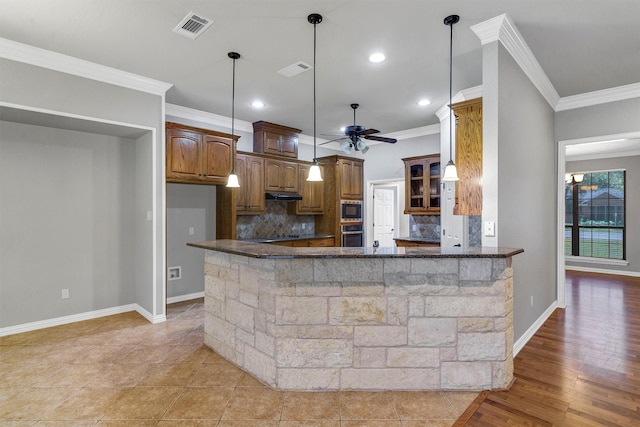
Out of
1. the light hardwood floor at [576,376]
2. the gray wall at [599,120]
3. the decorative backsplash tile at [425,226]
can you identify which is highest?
the gray wall at [599,120]

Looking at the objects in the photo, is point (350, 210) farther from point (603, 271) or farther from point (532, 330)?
point (603, 271)

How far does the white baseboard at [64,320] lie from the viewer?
11.9ft

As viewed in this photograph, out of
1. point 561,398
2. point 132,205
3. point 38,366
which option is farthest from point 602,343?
point 132,205

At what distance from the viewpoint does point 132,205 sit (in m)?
4.48

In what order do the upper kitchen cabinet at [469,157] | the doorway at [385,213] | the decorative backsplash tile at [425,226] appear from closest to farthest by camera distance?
1. the upper kitchen cabinet at [469,157]
2. the decorative backsplash tile at [425,226]
3. the doorway at [385,213]

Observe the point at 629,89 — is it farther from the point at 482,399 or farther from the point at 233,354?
the point at 233,354

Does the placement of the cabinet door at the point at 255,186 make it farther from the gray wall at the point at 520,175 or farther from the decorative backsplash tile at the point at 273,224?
the gray wall at the point at 520,175

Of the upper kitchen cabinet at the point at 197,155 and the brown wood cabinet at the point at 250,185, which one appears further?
the brown wood cabinet at the point at 250,185

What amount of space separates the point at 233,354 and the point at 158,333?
128cm

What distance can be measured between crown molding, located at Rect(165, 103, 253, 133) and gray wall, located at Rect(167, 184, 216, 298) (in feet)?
3.32

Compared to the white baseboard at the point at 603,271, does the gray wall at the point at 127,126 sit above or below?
above

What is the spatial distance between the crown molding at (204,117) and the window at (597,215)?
7175 millimetres

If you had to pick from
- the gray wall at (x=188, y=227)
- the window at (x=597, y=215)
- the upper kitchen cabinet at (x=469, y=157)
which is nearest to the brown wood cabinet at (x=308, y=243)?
the gray wall at (x=188, y=227)

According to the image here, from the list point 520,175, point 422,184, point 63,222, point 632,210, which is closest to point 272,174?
point 422,184
